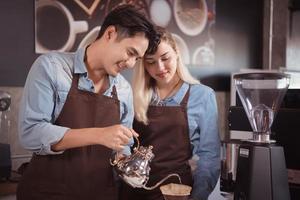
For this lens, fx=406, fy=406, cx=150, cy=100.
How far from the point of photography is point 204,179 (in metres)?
1.86

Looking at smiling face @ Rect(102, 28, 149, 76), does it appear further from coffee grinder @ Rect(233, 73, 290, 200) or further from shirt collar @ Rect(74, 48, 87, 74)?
coffee grinder @ Rect(233, 73, 290, 200)

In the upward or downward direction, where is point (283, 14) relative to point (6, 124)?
upward

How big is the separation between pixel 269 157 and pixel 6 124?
5.96ft

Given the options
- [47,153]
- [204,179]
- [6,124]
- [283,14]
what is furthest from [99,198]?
[283,14]

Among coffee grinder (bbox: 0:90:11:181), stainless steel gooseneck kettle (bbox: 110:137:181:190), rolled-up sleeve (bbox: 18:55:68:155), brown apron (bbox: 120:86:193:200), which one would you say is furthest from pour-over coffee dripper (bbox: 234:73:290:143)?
coffee grinder (bbox: 0:90:11:181)

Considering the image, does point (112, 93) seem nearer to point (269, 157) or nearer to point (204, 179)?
point (204, 179)

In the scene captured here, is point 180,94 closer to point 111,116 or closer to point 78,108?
point 111,116

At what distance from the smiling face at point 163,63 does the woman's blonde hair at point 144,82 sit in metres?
0.03

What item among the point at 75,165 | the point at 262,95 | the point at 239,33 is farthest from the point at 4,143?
the point at 239,33

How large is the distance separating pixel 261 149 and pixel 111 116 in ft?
2.20

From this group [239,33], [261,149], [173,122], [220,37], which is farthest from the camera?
[239,33]

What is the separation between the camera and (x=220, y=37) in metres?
3.93

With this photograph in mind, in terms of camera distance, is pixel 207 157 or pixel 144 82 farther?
pixel 144 82

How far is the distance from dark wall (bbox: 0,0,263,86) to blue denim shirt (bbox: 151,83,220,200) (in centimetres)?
116
